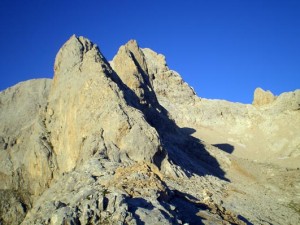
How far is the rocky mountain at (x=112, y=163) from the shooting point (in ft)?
70.1

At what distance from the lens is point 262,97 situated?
97500 millimetres

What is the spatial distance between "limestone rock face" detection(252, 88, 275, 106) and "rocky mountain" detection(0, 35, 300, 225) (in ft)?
56.4

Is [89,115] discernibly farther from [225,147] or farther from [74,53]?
[225,147]

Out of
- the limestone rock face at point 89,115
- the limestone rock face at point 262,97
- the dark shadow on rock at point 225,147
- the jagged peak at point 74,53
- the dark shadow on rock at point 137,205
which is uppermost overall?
the limestone rock face at point 262,97

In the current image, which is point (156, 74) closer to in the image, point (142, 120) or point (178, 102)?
point (178, 102)

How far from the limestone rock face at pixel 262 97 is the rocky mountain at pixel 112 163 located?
17180 millimetres

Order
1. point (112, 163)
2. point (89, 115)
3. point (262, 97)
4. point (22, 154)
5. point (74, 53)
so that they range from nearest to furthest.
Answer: point (112, 163)
point (89, 115)
point (22, 154)
point (74, 53)
point (262, 97)

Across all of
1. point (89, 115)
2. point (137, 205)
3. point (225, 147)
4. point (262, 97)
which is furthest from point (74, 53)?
point (262, 97)

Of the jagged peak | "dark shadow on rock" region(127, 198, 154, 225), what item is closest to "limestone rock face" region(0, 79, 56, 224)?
the jagged peak

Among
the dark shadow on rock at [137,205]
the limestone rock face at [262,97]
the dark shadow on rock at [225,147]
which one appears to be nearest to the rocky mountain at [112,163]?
the dark shadow on rock at [137,205]

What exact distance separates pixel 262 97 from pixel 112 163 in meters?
75.1

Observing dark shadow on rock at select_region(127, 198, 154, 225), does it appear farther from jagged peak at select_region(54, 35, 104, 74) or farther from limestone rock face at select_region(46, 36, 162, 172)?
jagged peak at select_region(54, 35, 104, 74)

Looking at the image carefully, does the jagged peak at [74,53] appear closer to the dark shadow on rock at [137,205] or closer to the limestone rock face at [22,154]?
the limestone rock face at [22,154]

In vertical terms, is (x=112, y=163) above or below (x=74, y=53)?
below
